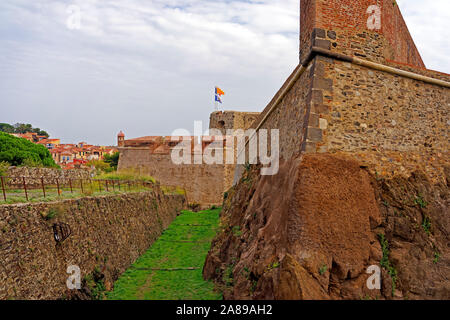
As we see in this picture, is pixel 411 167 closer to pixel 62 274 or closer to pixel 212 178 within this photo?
pixel 62 274

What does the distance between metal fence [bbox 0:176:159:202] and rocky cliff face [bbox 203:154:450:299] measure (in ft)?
15.9

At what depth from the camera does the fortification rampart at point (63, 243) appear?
6.18m

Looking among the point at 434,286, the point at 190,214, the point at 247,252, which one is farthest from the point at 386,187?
the point at 190,214

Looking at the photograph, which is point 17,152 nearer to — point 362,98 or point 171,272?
point 171,272

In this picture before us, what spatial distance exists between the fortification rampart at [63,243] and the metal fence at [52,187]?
0.59m

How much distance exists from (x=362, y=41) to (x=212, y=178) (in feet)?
74.0

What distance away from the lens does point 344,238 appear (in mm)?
6512

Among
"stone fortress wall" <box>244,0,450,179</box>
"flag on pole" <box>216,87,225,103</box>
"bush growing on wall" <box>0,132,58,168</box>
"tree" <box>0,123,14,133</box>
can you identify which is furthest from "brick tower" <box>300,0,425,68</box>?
"tree" <box>0,123,14,133</box>

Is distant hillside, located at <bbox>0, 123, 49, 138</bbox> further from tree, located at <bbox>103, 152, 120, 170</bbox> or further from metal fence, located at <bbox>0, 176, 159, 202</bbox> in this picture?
metal fence, located at <bbox>0, 176, 159, 202</bbox>

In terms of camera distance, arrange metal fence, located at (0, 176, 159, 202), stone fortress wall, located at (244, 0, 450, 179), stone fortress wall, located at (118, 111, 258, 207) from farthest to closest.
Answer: stone fortress wall, located at (118, 111, 258, 207)
metal fence, located at (0, 176, 159, 202)
stone fortress wall, located at (244, 0, 450, 179)

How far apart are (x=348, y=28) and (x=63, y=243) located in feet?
26.5

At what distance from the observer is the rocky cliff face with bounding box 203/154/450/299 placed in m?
6.14

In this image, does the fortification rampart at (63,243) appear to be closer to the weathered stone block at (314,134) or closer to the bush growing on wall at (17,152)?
the weathered stone block at (314,134)

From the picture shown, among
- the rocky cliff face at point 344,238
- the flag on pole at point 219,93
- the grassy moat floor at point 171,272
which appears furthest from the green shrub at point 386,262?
the flag on pole at point 219,93
